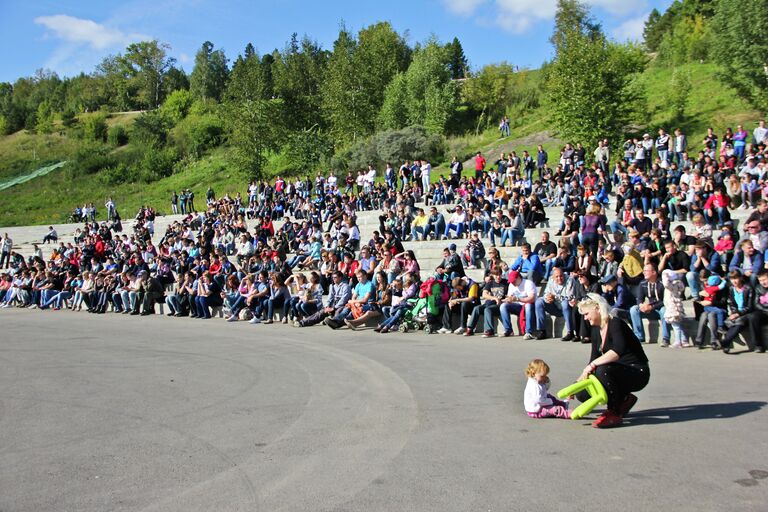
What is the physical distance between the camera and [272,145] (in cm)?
5709

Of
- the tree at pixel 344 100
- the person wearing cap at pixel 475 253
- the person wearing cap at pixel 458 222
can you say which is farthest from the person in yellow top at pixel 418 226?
the tree at pixel 344 100

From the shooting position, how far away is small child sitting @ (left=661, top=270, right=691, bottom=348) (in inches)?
424

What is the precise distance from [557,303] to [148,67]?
374ft

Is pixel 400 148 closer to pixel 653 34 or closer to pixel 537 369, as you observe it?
pixel 537 369

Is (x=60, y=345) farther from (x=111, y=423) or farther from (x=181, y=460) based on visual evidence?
(x=181, y=460)

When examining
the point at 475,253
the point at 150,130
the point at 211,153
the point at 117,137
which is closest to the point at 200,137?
the point at 211,153

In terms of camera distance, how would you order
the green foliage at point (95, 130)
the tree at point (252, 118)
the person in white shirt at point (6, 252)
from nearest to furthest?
→ the person in white shirt at point (6, 252) < the tree at point (252, 118) < the green foliage at point (95, 130)

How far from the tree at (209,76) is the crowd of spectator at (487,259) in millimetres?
78759

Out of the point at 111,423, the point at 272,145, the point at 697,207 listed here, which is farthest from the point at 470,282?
the point at 272,145

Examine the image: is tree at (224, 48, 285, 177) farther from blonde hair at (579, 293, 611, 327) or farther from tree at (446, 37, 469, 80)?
blonde hair at (579, 293, 611, 327)

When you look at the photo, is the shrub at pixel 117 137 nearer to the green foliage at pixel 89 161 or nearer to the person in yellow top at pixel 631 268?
the green foliage at pixel 89 161

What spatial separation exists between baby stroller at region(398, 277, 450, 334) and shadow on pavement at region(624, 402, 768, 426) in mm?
7345

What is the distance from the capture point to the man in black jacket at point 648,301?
11180 mm

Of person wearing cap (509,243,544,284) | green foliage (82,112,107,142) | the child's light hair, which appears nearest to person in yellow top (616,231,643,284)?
person wearing cap (509,243,544,284)
